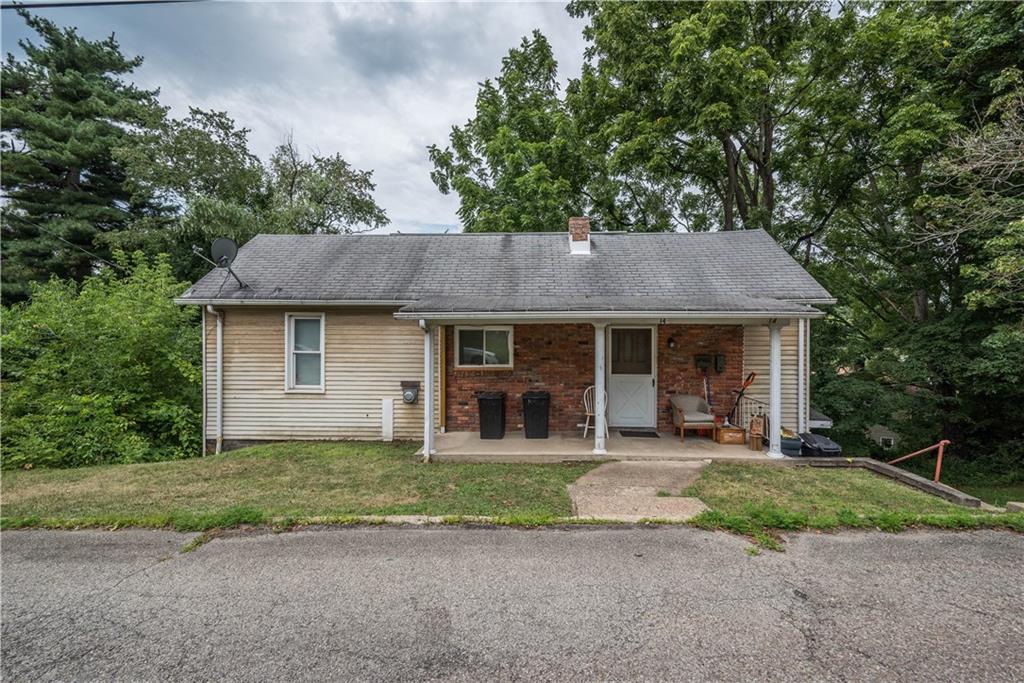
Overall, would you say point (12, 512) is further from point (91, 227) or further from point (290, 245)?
point (91, 227)

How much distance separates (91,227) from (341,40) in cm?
1504

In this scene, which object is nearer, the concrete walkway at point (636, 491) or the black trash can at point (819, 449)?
the concrete walkway at point (636, 491)

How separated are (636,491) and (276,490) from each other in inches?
181

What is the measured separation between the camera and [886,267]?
13.5 m

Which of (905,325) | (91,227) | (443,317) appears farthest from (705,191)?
(91,227)

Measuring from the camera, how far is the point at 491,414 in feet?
24.9

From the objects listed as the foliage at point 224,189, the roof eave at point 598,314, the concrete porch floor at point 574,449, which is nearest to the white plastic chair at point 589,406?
the concrete porch floor at point 574,449

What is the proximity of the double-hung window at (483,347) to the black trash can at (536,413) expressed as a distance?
1047mm

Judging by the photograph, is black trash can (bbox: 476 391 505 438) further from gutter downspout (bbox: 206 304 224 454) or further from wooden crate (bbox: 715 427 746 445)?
gutter downspout (bbox: 206 304 224 454)

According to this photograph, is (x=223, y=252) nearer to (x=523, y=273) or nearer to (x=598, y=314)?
(x=523, y=273)

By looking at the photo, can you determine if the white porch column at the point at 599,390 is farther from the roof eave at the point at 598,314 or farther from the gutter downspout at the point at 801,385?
the gutter downspout at the point at 801,385

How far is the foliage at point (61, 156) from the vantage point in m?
16.4

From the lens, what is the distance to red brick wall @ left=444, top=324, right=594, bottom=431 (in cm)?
813

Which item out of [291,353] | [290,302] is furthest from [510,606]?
[291,353]
